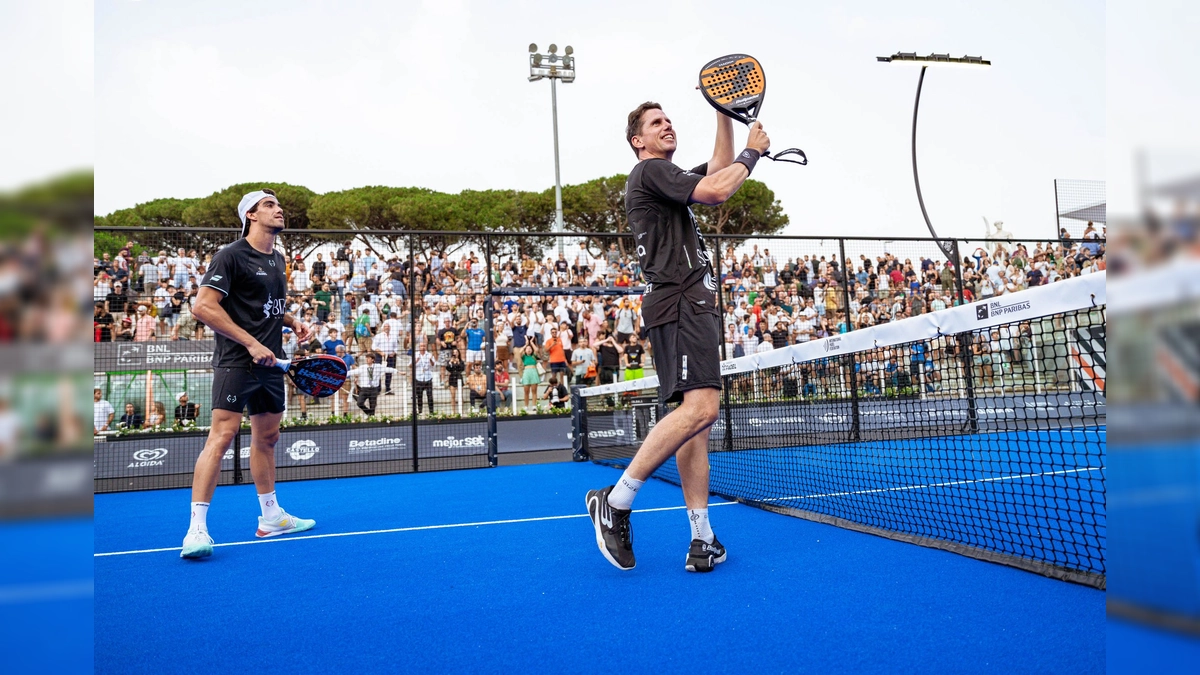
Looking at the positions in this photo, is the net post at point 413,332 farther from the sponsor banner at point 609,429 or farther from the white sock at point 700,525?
the white sock at point 700,525

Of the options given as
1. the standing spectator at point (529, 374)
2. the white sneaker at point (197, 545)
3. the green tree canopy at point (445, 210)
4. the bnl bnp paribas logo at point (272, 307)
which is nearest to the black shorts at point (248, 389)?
the bnl bnp paribas logo at point (272, 307)

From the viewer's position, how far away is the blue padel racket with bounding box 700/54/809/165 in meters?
3.61

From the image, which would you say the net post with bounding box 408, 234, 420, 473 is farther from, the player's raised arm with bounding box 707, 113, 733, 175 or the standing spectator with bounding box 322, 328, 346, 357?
the player's raised arm with bounding box 707, 113, 733, 175

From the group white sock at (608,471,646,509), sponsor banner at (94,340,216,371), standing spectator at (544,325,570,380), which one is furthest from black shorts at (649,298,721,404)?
standing spectator at (544,325,570,380)

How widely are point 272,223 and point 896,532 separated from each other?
405 centimetres

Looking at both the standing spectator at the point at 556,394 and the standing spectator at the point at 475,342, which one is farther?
the standing spectator at the point at 556,394

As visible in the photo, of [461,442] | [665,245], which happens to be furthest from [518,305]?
[665,245]

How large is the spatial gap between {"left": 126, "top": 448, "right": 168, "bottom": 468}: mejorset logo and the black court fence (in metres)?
0.01

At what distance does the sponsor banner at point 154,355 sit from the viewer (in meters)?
8.75

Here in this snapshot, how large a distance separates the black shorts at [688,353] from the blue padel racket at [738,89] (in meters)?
0.80

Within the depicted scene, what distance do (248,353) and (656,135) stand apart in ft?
8.88

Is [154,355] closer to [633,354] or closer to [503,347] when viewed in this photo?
[503,347]

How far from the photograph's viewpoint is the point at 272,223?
489 cm
